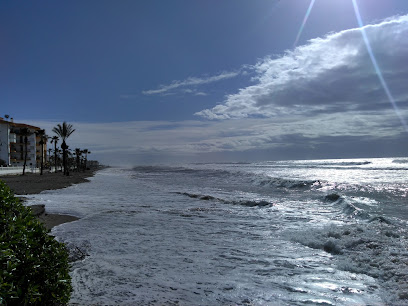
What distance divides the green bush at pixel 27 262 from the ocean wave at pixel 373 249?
186 inches

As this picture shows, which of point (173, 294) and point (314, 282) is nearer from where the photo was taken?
point (173, 294)

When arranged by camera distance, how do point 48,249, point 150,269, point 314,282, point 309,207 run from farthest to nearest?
1. point 309,207
2. point 150,269
3. point 314,282
4. point 48,249

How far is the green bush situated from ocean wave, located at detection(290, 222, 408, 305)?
472 cm

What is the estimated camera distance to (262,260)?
644 centimetres

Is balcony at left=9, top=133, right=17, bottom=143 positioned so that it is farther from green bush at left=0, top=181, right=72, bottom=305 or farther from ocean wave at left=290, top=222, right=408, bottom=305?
green bush at left=0, top=181, right=72, bottom=305

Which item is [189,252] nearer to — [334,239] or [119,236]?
[119,236]

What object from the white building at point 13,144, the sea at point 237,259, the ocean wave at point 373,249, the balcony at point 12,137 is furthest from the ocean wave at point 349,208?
the balcony at point 12,137

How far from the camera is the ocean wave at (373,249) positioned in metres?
5.27

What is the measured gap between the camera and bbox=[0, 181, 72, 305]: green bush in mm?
2768

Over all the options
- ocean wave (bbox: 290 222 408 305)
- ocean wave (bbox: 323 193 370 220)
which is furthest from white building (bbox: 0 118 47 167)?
ocean wave (bbox: 290 222 408 305)

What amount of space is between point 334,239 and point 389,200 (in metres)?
10.0

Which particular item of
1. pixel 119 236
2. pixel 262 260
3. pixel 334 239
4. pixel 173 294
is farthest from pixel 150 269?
pixel 334 239

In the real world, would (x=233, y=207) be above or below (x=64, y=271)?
below

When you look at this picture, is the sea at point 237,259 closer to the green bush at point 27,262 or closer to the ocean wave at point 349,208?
the ocean wave at point 349,208
